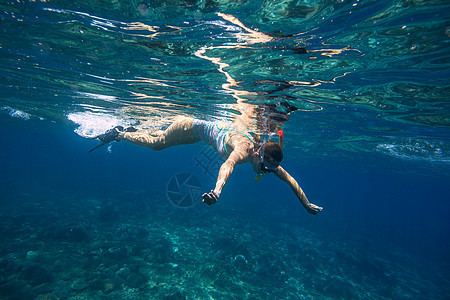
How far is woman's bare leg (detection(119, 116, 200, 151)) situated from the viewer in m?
7.84

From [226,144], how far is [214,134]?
1.14 meters

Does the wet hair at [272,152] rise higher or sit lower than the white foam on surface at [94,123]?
higher

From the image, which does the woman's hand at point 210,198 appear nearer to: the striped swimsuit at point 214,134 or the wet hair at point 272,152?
the wet hair at point 272,152

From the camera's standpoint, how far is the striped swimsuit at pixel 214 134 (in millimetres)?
6500

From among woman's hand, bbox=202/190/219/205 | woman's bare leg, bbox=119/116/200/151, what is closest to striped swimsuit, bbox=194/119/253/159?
woman's bare leg, bbox=119/116/200/151

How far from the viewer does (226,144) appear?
6082 millimetres

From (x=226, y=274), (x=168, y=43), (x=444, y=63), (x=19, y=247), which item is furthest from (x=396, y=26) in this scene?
(x=19, y=247)

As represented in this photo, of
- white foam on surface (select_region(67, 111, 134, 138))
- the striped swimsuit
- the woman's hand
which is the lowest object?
white foam on surface (select_region(67, 111, 134, 138))

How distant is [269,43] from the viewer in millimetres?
6152

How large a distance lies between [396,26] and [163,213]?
74.3 ft

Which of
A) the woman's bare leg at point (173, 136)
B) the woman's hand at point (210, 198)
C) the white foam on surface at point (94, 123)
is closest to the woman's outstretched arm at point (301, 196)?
the woman's hand at point (210, 198)

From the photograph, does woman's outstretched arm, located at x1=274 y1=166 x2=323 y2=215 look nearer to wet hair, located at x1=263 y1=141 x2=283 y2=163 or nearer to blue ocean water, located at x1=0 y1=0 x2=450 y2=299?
wet hair, located at x1=263 y1=141 x2=283 y2=163

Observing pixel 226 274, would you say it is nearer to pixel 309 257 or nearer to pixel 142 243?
pixel 142 243

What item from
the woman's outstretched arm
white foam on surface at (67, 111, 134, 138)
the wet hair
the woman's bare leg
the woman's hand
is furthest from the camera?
white foam on surface at (67, 111, 134, 138)
